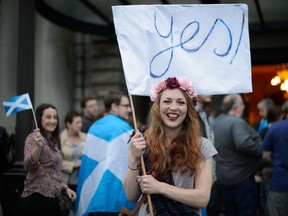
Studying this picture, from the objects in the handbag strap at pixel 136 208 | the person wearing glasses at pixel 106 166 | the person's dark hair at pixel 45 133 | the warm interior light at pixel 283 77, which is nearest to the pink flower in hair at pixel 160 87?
the handbag strap at pixel 136 208

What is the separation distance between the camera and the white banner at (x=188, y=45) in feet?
11.5

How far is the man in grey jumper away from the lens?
259 inches

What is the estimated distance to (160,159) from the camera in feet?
10.0

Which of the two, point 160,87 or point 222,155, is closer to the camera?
point 160,87

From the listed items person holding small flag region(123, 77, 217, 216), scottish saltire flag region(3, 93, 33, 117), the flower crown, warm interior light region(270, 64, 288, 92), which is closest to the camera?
person holding small flag region(123, 77, 217, 216)

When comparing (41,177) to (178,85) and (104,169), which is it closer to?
(104,169)

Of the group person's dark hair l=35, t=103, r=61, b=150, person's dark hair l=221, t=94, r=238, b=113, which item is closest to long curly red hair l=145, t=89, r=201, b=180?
person's dark hair l=35, t=103, r=61, b=150

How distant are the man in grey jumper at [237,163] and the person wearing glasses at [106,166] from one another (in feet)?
5.57

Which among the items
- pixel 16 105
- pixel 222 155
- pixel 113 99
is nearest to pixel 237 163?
pixel 222 155

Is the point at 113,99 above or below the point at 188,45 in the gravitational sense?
below

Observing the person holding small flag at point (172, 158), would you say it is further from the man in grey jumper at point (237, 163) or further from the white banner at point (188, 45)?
the man in grey jumper at point (237, 163)

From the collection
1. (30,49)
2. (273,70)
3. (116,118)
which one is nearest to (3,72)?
(30,49)

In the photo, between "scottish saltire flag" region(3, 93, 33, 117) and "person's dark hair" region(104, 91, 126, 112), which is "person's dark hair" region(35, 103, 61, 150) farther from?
"person's dark hair" region(104, 91, 126, 112)

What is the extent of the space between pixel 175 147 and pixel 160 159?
0.13m
